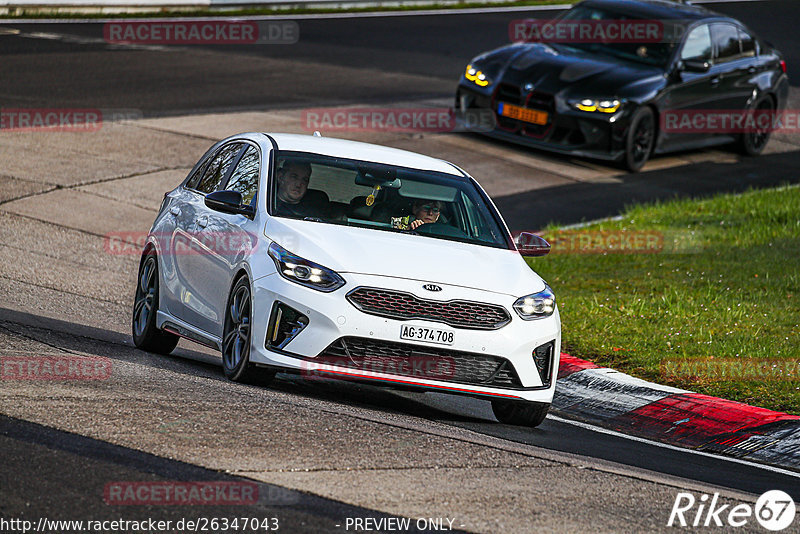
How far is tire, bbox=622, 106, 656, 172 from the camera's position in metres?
18.8

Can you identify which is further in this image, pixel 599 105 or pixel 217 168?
pixel 599 105

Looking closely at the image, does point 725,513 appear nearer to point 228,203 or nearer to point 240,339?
point 240,339

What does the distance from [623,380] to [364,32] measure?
2189 cm

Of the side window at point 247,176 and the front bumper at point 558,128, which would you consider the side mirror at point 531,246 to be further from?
the front bumper at point 558,128

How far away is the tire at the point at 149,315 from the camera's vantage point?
31.8 ft

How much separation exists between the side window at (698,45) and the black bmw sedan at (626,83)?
0.01 meters

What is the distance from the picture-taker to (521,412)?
845 cm

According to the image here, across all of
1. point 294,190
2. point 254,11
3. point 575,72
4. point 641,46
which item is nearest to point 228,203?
point 294,190

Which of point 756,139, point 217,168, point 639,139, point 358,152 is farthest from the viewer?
point 756,139

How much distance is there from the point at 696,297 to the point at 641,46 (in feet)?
27.4

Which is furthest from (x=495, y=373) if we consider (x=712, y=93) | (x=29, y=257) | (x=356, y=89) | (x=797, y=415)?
(x=356, y=89)

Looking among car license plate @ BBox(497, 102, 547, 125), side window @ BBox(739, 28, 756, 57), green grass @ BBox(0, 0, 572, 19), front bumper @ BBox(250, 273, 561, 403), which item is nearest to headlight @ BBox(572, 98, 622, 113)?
car license plate @ BBox(497, 102, 547, 125)

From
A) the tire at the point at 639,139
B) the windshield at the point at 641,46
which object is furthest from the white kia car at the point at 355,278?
the windshield at the point at 641,46

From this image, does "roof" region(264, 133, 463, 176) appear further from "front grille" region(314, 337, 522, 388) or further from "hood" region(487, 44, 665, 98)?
"hood" region(487, 44, 665, 98)
